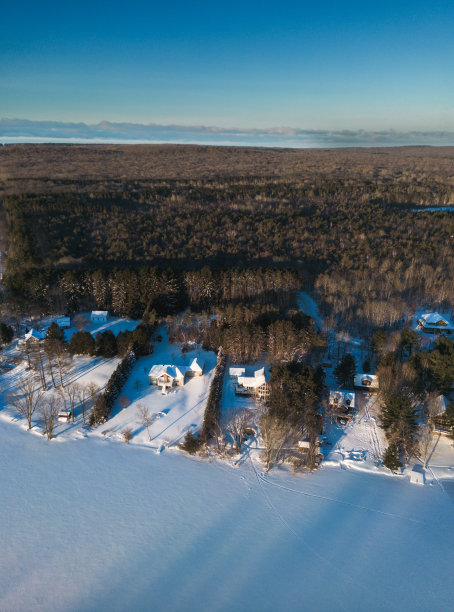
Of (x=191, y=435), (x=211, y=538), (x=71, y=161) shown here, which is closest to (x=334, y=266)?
(x=191, y=435)

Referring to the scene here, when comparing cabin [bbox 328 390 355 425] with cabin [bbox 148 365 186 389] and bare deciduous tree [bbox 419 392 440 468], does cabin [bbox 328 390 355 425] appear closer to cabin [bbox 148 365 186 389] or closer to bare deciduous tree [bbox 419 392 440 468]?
bare deciduous tree [bbox 419 392 440 468]

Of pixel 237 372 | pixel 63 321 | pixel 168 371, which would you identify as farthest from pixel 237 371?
pixel 63 321

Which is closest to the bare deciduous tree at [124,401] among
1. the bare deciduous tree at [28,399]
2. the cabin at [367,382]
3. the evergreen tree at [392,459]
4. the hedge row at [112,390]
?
the hedge row at [112,390]

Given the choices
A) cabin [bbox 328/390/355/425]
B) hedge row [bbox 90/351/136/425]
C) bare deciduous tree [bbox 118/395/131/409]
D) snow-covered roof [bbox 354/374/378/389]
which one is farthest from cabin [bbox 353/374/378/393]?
hedge row [bbox 90/351/136/425]

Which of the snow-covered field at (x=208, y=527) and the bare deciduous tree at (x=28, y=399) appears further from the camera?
the bare deciduous tree at (x=28, y=399)

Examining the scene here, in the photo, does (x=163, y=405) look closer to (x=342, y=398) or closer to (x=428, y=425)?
(x=342, y=398)

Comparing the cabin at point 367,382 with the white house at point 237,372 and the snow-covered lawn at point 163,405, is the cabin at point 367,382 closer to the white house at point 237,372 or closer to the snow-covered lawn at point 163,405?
the white house at point 237,372
